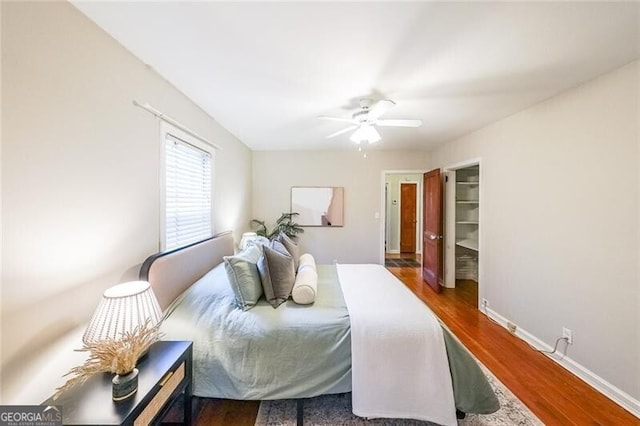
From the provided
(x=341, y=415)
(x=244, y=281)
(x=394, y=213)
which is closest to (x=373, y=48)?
(x=244, y=281)

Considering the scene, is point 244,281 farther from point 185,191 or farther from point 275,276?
point 185,191

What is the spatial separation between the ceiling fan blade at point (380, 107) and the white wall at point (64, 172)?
1788 millimetres

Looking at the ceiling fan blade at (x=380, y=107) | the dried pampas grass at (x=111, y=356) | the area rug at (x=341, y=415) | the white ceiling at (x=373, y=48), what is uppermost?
the white ceiling at (x=373, y=48)

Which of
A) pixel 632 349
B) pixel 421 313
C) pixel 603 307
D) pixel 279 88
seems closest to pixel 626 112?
pixel 603 307

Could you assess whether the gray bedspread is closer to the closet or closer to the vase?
the vase

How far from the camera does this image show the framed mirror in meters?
4.63

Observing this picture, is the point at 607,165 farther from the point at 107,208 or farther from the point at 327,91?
the point at 107,208

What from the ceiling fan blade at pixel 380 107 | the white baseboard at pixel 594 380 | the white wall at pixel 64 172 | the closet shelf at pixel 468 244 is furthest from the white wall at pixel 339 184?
the white wall at pixel 64 172

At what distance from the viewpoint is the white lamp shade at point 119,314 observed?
1049 millimetres

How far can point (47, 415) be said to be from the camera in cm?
89

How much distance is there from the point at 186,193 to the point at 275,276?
1.27m

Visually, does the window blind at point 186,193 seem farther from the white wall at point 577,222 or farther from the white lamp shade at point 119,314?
the white wall at point 577,222

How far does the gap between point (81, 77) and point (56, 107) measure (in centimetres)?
25

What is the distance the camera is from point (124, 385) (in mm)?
999
